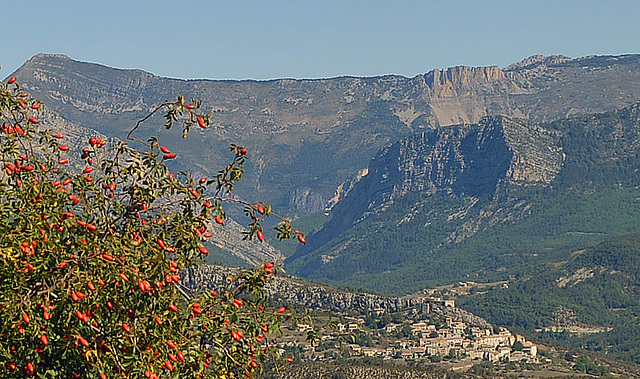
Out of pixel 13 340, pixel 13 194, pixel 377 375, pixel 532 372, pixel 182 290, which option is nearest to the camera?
pixel 13 340

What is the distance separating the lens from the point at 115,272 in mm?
20250

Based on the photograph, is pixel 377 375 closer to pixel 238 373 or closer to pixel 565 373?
pixel 565 373

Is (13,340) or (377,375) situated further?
(377,375)

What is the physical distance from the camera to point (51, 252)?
21219 mm

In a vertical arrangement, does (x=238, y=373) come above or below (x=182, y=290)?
below

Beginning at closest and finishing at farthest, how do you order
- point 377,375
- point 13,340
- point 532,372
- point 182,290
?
1. point 13,340
2. point 182,290
3. point 377,375
4. point 532,372

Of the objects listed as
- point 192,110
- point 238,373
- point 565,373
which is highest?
point 192,110

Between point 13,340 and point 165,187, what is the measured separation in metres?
4.38

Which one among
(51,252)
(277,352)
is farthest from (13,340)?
(277,352)

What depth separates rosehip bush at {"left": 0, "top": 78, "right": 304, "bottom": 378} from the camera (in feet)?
66.7

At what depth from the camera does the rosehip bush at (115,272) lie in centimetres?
2033

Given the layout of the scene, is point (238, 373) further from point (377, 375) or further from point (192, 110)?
point (377, 375)

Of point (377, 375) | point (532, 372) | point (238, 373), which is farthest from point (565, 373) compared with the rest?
point (238, 373)

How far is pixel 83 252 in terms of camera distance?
70.2ft
